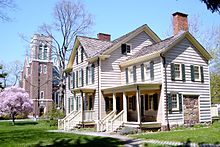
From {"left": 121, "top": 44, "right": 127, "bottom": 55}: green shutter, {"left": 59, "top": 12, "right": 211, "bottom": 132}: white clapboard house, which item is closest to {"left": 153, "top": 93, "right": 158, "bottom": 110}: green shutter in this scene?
{"left": 59, "top": 12, "right": 211, "bottom": 132}: white clapboard house

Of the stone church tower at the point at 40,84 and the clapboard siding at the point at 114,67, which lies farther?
the stone church tower at the point at 40,84

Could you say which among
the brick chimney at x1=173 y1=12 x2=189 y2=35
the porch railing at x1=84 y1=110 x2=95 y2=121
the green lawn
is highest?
the brick chimney at x1=173 y1=12 x2=189 y2=35

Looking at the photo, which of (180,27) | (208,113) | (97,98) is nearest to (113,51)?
(97,98)

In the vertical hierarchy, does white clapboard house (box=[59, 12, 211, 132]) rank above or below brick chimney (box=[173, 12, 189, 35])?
below

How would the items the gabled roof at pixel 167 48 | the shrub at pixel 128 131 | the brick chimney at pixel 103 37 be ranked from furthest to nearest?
the brick chimney at pixel 103 37, the gabled roof at pixel 167 48, the shrub at pixel 128 131

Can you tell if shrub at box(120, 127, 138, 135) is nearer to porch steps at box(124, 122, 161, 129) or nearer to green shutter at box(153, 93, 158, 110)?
porch steps at box(124, 122, 161, 129)

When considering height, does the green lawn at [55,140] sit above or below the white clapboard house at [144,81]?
below

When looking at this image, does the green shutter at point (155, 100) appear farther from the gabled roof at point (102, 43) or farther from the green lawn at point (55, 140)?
the green lawn at point (55, 140)

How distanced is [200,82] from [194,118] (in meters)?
2.97

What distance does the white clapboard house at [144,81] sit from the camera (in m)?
18.9

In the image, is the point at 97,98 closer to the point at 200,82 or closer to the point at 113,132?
the point at 113,132

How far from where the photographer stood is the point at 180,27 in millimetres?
22281

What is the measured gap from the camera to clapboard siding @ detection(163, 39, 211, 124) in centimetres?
1930

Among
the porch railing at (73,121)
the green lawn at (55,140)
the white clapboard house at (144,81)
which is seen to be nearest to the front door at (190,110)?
the white clapboard house at (144,81)
